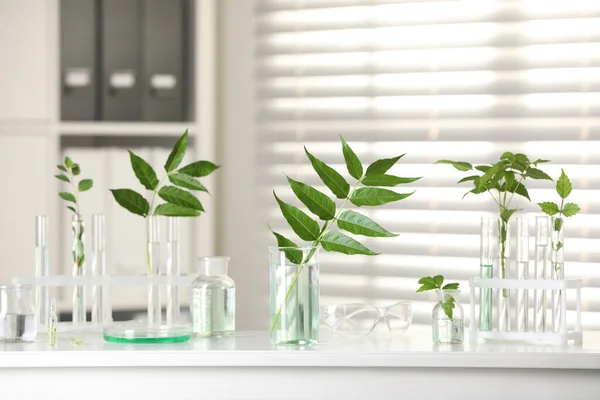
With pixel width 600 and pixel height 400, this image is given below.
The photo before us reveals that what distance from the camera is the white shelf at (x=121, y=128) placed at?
2479 millimetres

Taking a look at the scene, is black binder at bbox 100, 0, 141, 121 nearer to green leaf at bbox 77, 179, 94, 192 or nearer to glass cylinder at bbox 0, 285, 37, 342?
green leaf at bbox 77, 179, 94, 192

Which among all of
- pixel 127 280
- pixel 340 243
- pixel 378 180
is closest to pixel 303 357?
pixel 340 243

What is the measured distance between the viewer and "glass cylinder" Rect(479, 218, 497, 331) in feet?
4.85

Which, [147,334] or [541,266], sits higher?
[541,266]

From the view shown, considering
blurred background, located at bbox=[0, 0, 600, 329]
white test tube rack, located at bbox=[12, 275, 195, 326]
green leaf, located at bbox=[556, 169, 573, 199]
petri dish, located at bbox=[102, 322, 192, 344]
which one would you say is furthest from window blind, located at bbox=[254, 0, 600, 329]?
petri dish, located at bbox=[102, 322, 192, 344]

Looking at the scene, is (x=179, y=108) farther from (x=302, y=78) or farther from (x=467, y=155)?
(x=467, y=155)

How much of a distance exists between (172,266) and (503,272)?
578 millimetres

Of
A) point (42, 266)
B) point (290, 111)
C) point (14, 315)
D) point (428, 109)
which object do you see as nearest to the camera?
point (14, 315)

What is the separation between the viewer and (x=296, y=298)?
4.60 ft

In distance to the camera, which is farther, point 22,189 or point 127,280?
point 22,189

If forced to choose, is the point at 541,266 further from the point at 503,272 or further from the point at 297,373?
the point at 297,373

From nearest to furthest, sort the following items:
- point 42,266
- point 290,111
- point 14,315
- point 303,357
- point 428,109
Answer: point 303,357 → point 14,315 → point 42,266 → point 428,109 → point 290,111

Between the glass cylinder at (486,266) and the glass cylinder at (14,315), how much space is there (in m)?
0.73

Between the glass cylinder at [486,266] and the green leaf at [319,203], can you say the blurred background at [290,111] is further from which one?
the green leaf at [319,203]
